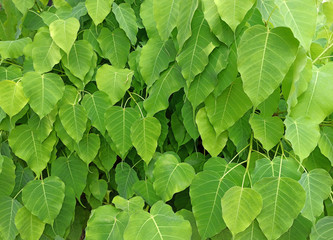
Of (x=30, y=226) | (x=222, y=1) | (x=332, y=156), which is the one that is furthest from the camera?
(x=30, y=226)

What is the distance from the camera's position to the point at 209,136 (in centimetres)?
101

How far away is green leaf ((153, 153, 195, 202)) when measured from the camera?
1.00 m

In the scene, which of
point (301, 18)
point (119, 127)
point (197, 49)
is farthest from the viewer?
point (119, 127)

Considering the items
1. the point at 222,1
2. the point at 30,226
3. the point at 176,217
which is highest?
the point at 222,1

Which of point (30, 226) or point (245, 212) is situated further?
point (30, 226)

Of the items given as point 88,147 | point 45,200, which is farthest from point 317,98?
point 45,200

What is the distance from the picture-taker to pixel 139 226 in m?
0.91

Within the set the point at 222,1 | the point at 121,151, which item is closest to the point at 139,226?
the point at 121,151

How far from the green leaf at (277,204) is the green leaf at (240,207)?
0.03m

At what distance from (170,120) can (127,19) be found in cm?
33

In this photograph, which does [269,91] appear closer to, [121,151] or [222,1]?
[222,1]

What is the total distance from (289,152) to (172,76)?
0.38 m

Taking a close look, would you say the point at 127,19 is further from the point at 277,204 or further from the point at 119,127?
the point at 277,204

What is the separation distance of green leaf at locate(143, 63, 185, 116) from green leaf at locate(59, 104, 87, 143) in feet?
0.61
